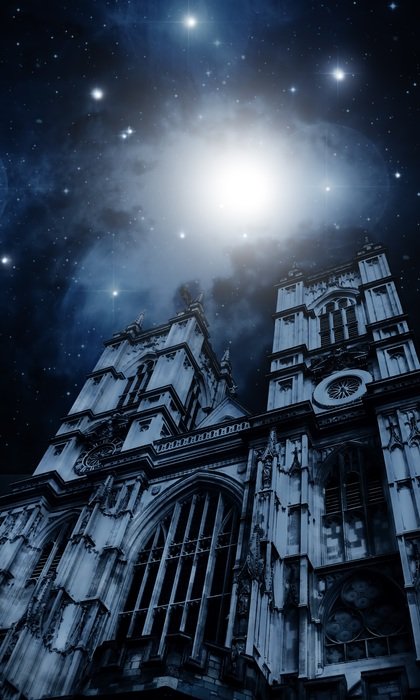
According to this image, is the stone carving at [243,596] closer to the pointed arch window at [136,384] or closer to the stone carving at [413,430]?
the stone carving at [413,430]

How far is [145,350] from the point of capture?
36.3 meters

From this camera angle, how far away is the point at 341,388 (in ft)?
75.8

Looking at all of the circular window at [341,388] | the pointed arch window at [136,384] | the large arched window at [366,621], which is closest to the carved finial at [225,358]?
the pointed arch window at [136,384]

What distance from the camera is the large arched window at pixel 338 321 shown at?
90.4 ft

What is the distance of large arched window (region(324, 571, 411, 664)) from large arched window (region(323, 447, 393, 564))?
1.11 meters

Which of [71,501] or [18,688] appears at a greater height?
[71,501]

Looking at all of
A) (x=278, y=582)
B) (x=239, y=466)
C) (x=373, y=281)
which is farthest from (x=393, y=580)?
(x=373, y=281)

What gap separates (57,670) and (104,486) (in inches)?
274

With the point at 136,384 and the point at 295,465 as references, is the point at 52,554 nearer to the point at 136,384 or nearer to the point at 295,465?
the point at 295,465

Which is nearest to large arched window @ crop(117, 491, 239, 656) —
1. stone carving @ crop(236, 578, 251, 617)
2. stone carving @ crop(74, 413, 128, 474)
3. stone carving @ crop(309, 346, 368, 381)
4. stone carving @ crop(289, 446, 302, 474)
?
stone carving @ crop(236, 578, 251, 617)

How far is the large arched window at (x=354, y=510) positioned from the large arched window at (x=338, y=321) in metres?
8.68

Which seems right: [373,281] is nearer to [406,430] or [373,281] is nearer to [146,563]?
[406,430]

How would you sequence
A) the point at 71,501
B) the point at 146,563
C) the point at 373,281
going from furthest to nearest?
1. the point at 373,281
2. the point at 71,501
3. the point at 146,563

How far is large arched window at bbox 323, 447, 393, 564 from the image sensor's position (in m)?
16.5
